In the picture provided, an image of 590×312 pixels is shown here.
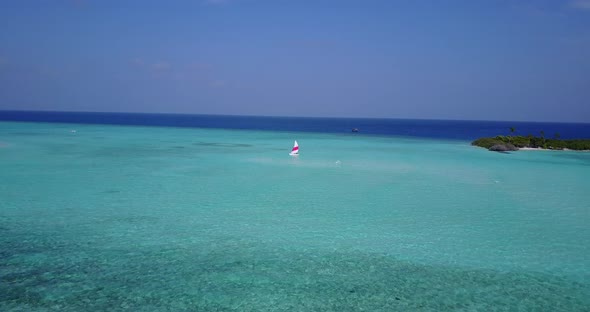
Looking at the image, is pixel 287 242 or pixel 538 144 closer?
pixel 287 242

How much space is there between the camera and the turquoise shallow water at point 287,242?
1010 centimetres

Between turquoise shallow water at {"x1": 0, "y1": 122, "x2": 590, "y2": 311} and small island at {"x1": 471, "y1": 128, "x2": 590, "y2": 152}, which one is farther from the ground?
small island at {"x1": 471, "y1": 128, "x2": 590, "y2": 152}

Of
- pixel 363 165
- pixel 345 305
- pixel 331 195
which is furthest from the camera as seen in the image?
pixel 363 165

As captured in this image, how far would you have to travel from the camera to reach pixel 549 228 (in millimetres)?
16922

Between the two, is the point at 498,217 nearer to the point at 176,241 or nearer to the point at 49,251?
the point at 176,241

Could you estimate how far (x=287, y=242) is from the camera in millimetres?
14242

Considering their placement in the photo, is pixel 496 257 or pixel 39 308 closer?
pixel 39 308

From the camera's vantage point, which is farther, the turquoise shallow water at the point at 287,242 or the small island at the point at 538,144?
the small island at the point at 538,144

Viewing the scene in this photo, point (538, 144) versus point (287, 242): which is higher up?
point (538, 144)

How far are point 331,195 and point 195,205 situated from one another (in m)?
6.92

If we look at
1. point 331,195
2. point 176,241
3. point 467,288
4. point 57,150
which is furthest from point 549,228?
point 57,150

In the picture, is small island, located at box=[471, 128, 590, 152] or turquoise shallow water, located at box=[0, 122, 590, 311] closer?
turquoise shallow water, located at box=[0, 122, 590, 311]

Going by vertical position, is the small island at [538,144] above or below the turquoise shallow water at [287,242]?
above

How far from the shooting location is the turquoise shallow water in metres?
10.1
